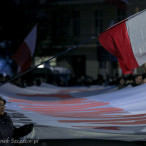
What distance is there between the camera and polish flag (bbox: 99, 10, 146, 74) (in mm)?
6516

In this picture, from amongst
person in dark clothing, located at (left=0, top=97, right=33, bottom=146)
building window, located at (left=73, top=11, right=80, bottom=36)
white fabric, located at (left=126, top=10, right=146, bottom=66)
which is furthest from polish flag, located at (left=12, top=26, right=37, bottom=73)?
building window, located at (left=73, top=11, right=80, bottom=36)

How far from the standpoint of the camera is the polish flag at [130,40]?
652 centimetres

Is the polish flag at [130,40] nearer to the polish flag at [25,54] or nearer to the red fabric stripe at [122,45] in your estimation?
the red fabric stripe at [122,45]

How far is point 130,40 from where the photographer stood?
21.7ft

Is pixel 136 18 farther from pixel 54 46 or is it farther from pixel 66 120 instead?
pixel 54 46

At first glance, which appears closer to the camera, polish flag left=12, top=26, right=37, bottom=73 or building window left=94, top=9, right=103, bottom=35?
polish flag left=12, top=26, right=37, bottom=73

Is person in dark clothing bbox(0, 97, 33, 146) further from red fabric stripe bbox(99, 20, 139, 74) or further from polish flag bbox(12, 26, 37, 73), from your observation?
polish flag bbox(12, 26, 37, 73)

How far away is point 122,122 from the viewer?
20.5 ft

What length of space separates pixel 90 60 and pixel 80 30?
2857 millimetres

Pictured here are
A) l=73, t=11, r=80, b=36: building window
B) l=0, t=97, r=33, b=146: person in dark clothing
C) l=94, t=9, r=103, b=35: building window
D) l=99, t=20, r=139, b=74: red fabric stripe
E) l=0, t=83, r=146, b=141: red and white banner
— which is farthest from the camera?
l=73, t=11, r=80, b=36: building window

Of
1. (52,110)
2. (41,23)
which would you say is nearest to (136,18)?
(52,110)

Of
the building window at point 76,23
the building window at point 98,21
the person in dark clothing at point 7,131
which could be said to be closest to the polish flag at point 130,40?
the person in dark clothing at point 7,131

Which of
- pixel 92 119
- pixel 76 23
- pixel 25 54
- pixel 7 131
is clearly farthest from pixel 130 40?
pixel 76 23

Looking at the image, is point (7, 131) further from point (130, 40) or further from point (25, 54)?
point (25, 54)
